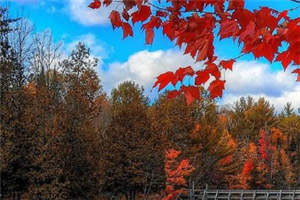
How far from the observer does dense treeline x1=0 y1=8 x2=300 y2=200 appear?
1862 centimetres

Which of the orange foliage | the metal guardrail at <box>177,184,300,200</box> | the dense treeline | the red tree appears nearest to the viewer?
the red tree

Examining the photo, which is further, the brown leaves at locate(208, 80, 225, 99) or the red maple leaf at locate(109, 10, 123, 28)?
the red maple leaf at locate(109, 10, 123, 28)

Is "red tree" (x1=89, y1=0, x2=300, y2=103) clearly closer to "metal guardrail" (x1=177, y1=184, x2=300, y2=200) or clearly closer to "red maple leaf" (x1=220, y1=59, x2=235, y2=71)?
"red maple leaf" (x1=220, y1=59, x2=235, y2=71)

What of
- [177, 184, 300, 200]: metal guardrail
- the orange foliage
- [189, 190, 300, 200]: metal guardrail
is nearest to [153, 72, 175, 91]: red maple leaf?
the orange foliage

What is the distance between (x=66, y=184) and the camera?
18.1 metres

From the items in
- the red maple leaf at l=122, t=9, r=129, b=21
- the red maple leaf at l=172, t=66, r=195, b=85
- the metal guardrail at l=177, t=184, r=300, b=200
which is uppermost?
the red maple leaf at l=122, t=9, r=129, b=21

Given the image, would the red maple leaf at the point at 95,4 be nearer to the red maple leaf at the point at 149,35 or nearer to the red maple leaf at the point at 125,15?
the red maple leaf at the point at 125,15

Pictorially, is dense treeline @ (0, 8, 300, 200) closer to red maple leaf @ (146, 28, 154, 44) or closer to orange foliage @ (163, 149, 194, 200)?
orange foliage @ (163, 149, 194, 200)

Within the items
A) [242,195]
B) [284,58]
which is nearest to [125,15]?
[284,58]

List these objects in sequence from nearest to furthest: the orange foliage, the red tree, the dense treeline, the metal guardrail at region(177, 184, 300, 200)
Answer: the red tree → the dense treeline → the orange foliage → the metal guardrail at region(177, 184, 300, 200)

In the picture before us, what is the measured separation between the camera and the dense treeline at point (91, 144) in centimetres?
1862

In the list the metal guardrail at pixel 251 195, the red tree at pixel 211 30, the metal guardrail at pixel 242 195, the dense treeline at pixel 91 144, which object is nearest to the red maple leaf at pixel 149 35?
the red tree at pixel 211 30

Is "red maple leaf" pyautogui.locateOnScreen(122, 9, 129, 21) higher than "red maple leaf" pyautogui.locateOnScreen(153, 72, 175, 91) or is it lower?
higher

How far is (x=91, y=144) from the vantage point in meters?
20.6
